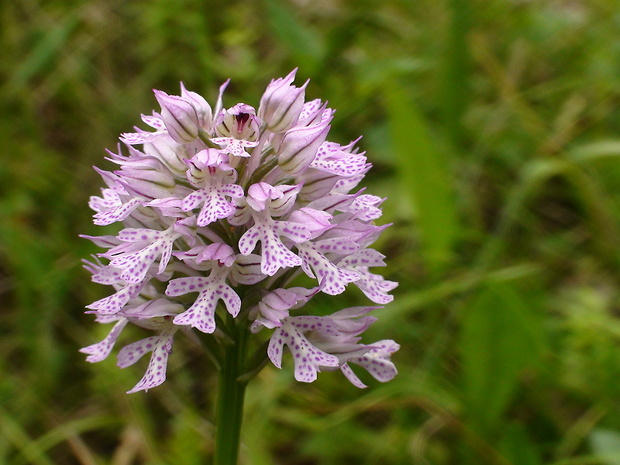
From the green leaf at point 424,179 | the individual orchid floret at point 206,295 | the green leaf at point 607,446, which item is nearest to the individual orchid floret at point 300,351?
the individual orchid floret at point 206,295

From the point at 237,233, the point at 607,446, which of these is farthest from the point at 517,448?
the point at 237,233

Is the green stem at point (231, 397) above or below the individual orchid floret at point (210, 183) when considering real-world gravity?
below

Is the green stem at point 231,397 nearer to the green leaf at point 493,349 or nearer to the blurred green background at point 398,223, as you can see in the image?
the blurred green background at point 398,223

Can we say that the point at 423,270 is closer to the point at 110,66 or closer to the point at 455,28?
the point at 455,28

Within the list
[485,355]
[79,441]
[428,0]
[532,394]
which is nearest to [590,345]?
[532,394]

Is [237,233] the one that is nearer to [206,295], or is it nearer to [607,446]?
[206,295]

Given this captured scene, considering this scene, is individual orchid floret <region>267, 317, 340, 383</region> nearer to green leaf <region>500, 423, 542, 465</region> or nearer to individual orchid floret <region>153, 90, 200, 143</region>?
individual orchid floret <region>153, 90, 200, 143</region>
